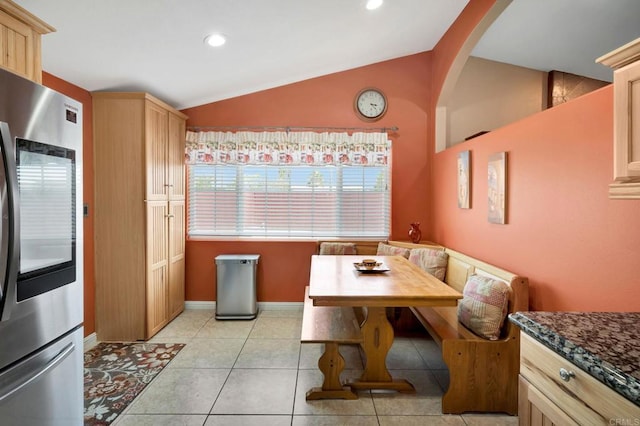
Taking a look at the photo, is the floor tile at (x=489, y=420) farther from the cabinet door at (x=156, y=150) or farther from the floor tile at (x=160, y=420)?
the cabinet door at (x=156, y=150)

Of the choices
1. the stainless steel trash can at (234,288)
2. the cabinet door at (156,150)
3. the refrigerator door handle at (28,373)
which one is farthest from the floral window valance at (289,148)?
the refrigerator door handle at (28,373)

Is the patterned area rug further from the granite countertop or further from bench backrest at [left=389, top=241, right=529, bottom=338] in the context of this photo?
bench backrest at [left=389, top=241, right=529, bottom=338]

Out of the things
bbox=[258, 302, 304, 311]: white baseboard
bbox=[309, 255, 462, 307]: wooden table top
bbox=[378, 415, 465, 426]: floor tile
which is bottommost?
bbox=[378, 415, 465, 426]: floor tile

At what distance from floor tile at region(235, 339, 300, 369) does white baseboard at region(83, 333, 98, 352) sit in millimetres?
1391

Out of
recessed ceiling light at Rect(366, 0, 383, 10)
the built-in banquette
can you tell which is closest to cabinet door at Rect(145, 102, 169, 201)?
recessed ceiling light at Rect(366, 0, 383, 10)

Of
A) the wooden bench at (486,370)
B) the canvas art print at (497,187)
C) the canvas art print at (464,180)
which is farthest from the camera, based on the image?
the canvas art print at (464,180)

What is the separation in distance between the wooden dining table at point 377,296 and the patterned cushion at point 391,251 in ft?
→ 2.57

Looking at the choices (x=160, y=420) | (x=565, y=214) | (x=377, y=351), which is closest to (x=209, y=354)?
(x=160, y=420)

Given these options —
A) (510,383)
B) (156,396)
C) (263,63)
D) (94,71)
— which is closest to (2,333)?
(156,396)

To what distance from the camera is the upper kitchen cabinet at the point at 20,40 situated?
1.45 m

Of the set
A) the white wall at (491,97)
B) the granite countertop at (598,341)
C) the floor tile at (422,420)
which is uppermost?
the white wall at (491,97)

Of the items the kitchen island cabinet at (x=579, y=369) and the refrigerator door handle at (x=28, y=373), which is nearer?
the kitchen island cabinet at (x=579, y=369)

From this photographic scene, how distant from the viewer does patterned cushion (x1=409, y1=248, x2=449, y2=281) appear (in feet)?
10.9

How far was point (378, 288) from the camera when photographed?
215 cm
